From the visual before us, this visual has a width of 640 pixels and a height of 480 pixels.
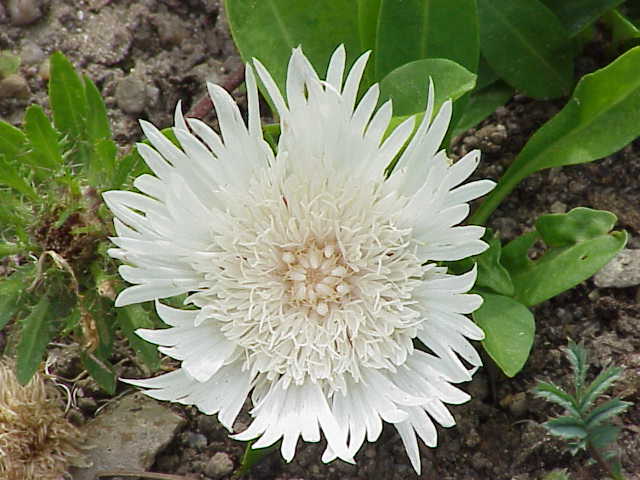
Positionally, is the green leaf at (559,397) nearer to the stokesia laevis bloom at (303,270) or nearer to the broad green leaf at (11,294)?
the stokesia laevis bloom at (303,270)

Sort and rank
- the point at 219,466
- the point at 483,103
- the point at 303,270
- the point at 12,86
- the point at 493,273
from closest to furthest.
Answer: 1. the point at 303,270
2. the point at 493,273
3. the point at 219,466
4. the point at 483,103
5. the point at 12,86

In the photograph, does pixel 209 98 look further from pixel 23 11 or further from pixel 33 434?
pixel 33 434

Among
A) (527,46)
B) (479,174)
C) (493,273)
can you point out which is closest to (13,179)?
(493,273)

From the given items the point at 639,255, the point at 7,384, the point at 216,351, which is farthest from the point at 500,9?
the point at 7,384

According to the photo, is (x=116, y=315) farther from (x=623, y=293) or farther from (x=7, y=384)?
(x=623, y=293)

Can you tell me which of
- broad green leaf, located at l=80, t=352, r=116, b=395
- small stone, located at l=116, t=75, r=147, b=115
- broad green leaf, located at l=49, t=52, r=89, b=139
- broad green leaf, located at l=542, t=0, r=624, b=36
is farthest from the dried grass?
broad green leaf, located at l=542, t=0, r=624, b=36

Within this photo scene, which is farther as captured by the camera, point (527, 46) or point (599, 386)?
point (527, 46)

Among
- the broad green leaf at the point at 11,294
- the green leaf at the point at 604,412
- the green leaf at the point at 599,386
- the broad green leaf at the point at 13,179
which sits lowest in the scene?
the green leaf at the point at 604,412

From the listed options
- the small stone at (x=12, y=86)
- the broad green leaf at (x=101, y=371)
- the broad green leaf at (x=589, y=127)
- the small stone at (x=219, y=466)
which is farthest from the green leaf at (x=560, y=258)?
the small stone at (x=12, y=86)
